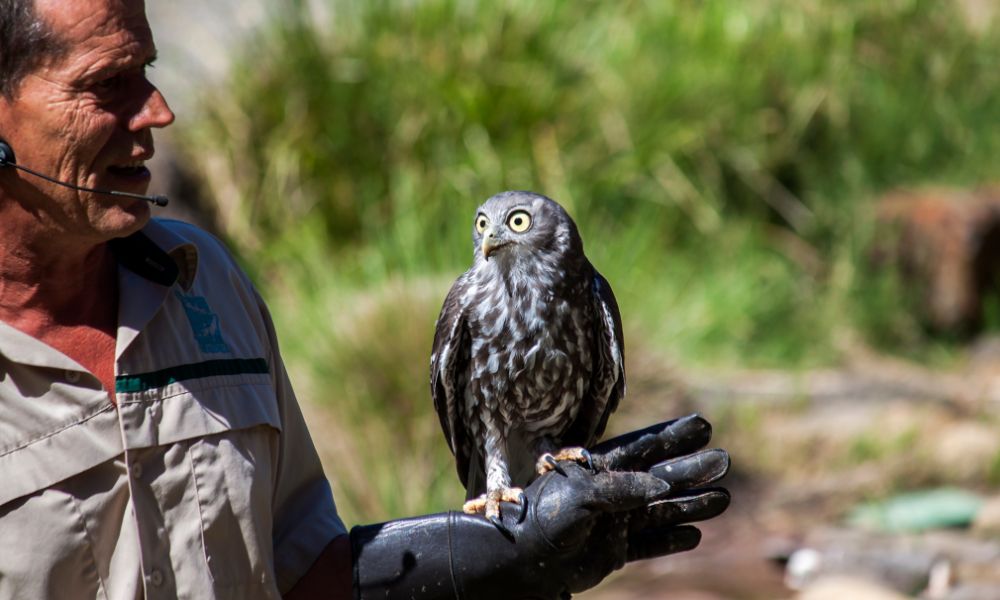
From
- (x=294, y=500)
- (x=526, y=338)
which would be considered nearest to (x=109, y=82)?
(x=294, y=500)

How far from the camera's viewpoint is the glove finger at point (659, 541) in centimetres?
279

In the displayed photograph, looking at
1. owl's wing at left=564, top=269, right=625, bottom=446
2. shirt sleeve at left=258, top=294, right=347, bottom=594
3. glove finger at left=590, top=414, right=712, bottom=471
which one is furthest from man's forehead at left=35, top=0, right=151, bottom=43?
owl's wing at left=564, top=269, right=625, bottom=446

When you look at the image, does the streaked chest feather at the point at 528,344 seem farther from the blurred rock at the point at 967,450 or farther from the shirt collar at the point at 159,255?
the blurred rock at the point at 967,450

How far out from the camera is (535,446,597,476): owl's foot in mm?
2834

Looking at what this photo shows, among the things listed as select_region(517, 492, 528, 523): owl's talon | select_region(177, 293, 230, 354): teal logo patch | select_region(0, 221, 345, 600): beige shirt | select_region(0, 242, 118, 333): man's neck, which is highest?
select_region(0, 242, 118, 333): man's neck

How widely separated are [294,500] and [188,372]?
1.40 feet

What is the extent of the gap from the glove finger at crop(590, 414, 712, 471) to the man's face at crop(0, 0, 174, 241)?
1.16m

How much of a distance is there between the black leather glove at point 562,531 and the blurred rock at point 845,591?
2.24 m

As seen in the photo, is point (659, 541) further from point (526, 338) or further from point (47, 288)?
point (47, 288)

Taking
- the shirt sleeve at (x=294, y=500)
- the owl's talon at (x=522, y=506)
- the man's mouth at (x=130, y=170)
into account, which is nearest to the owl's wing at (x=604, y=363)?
the owl's talon at (x=522, y=506)

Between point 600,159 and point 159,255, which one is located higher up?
point 600,159

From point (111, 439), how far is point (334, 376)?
12.0ft

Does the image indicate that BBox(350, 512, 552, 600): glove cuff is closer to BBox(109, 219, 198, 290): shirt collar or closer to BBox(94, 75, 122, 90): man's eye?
BBox(109, 219, 198, 290): shirt collar

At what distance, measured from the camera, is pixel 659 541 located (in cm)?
280
